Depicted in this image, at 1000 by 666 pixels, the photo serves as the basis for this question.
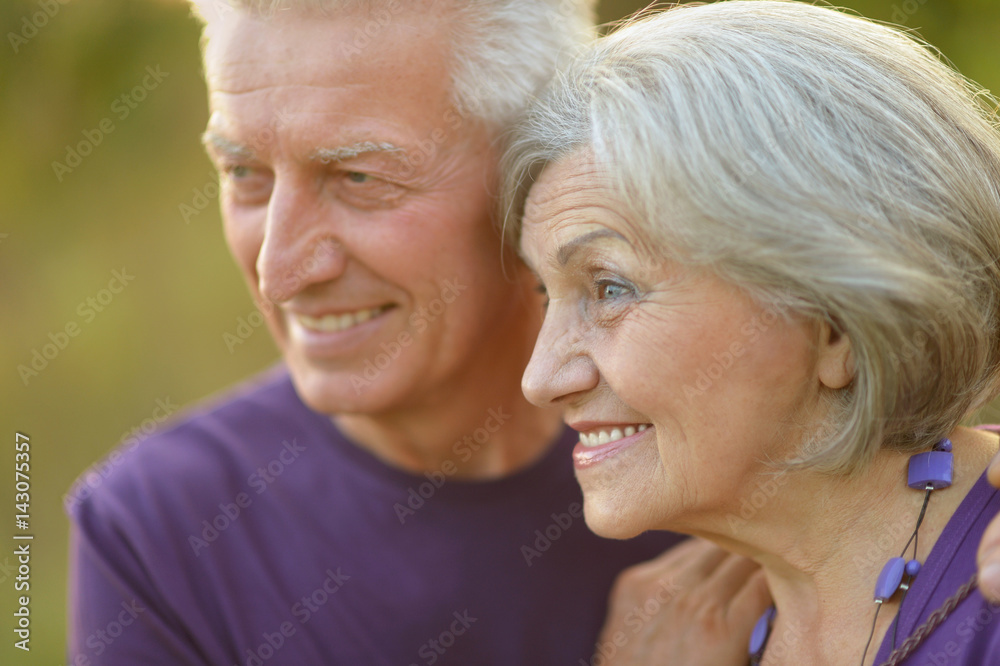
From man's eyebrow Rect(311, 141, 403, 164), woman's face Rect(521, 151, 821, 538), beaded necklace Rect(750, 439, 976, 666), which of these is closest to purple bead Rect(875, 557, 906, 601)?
beaded necklace Rect(750, 439, 976, 666)

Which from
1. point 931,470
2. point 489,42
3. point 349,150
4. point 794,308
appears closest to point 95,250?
point 349,150

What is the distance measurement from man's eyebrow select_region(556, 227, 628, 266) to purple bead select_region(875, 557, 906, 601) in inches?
32.6

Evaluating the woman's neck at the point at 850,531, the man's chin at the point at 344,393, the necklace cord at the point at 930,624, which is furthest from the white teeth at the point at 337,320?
the necklace cord at the point at 930,624

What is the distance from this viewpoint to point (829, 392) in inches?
71.1

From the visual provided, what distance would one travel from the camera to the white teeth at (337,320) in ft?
8.34

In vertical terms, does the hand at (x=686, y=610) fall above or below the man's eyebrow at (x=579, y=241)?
below

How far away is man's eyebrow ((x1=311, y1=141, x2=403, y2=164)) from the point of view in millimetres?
2262

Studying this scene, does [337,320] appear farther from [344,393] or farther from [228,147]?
[228,147]

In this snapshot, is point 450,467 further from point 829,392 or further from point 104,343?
point 104,343

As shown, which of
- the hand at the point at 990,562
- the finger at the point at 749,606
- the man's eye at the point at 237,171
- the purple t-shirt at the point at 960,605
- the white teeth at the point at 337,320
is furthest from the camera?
the white teeth at the point at 337,320

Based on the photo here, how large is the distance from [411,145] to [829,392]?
46.9 inches

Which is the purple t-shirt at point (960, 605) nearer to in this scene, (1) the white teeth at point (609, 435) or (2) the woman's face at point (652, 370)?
(2) the woman's face at point (652, 370)

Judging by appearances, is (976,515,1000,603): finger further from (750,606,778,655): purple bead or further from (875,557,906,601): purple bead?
(750,606,778,655): purple bead

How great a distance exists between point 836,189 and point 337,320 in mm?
1443
